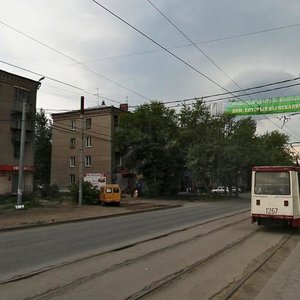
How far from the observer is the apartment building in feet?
149

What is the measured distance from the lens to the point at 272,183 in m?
17.8

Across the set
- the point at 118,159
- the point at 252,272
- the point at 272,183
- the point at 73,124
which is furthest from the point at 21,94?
the point at 252,272

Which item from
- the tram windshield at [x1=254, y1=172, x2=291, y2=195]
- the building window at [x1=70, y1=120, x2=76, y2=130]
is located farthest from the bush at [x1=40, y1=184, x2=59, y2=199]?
the tram windshield at [x1=254, y1=172, x2=291, y2=195]

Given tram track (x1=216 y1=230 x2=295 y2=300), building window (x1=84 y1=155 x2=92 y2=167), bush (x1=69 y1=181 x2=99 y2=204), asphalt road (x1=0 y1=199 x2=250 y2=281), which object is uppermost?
building window (x1=84 y1=155 x2=92 y2=167)

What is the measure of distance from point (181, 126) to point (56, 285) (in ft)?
177

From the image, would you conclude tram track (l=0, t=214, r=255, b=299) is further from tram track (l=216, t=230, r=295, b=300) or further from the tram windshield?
the tram windshield

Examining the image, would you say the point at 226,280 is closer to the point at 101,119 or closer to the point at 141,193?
the point at 141,193

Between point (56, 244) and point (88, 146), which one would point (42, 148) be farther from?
point (56, 244)

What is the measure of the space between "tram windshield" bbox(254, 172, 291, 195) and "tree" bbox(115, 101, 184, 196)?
34.8 metres

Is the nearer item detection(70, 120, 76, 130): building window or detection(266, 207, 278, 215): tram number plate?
detection(266, 207, 278, 215): tram number plate

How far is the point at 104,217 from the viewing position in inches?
1032

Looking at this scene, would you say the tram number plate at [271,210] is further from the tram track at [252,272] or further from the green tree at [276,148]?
the green tree at [276,148]

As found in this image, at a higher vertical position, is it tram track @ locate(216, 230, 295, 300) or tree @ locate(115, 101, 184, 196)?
tree @ locate(115, 101, 184, 196)

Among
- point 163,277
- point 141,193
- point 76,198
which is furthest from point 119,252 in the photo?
point 141,193
